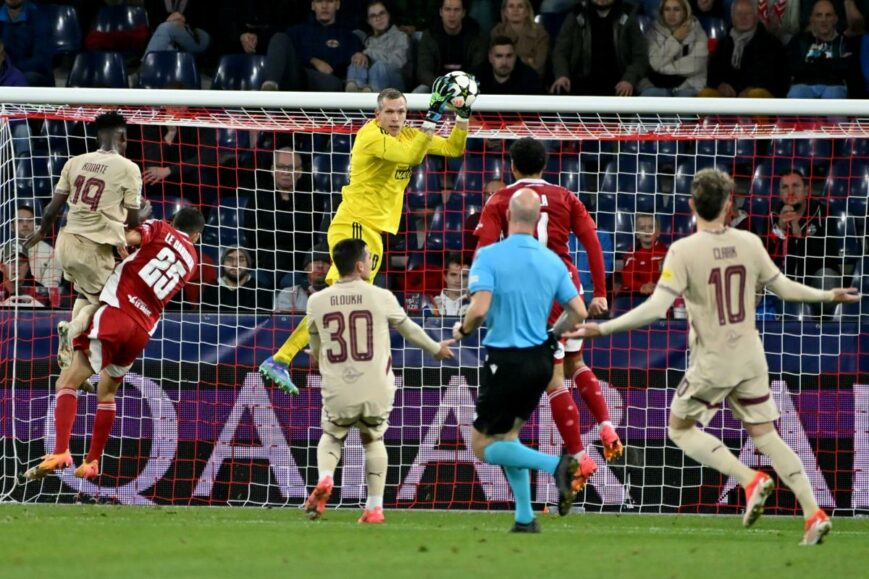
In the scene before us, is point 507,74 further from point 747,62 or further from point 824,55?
point 824,55

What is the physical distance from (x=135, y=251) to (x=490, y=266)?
12.0 feet

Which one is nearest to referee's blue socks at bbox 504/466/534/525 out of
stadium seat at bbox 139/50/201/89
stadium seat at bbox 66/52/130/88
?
stadium seat at bbox 139/50/201/89

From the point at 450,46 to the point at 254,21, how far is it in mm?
2404

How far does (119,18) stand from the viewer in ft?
57.7

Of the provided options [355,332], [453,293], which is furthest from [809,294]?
[453,293]

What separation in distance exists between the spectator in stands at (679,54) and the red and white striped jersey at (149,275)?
6415 millimetres

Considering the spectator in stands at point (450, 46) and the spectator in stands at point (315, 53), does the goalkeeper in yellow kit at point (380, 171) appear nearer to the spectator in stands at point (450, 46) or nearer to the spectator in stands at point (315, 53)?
the spectator in stands at point (315, 53)

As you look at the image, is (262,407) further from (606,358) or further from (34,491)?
(606,358)

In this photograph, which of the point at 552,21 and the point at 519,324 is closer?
Result: the point at 519,324

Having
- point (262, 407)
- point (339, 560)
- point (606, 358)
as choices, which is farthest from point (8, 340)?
point (339, 560)

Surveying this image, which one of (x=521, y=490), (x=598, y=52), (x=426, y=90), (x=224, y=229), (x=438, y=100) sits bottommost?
(x=521, y=490)

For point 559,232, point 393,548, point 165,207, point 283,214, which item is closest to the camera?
point 393,548

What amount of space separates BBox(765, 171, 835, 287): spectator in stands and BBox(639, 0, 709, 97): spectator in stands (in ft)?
10.6

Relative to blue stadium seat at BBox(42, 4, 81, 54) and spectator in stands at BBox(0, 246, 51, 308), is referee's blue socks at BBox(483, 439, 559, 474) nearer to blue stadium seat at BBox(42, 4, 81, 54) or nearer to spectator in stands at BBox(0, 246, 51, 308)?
spectator in stands at BBox(0, 246, 51, 308)
